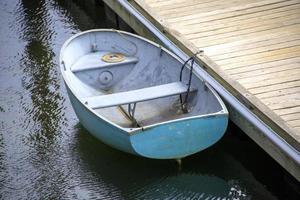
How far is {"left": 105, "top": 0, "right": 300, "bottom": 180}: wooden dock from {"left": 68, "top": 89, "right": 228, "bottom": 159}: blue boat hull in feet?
1.34

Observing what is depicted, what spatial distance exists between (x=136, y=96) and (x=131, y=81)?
2.94ft

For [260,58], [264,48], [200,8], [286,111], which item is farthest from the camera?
[200,8]

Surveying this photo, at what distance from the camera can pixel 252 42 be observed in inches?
290

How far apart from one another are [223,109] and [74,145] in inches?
71.7

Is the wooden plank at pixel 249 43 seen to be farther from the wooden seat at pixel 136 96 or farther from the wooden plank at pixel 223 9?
the wooden plank at pixel 223 9

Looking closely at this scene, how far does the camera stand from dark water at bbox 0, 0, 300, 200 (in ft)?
21.1

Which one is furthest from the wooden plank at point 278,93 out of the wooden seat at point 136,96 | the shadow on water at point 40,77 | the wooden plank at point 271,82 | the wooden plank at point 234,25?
the shadow on water at point 40,77

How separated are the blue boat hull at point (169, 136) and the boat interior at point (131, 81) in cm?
22

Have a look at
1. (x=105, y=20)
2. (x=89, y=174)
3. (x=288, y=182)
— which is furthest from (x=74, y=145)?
(x=105, y=20)

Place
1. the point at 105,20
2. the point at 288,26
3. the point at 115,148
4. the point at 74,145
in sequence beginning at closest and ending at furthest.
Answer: the point at 115,148 < the point at 74,145 < the point at 288,26 < the point at 105,20

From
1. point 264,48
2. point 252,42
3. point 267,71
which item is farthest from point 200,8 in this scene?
point 267,71

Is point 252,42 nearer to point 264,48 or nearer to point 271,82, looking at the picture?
point 264,48

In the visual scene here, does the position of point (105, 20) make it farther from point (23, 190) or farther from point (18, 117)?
point (23, 190)

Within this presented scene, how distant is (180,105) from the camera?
268 inches
